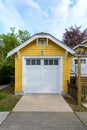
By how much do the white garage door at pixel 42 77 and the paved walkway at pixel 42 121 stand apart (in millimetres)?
7077

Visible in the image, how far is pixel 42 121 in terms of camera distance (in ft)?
29.1

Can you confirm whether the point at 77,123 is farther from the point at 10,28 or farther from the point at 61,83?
the point at 10,28

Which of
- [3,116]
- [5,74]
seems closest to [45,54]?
[3,116]

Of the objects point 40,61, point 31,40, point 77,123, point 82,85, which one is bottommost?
point 77,123

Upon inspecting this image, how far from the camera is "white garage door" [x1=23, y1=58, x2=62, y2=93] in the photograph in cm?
1758

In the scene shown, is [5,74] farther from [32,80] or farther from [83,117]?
[83,117]

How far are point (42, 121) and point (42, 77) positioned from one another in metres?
8.80

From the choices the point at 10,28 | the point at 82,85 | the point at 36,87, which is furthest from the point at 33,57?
the point at 10,28

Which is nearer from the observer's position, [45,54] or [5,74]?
[45,54]

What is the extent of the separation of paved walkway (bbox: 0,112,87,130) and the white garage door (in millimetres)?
7077

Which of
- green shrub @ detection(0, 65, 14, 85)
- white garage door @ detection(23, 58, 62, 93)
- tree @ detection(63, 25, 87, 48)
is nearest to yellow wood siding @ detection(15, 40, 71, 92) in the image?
white garage door @ detection(23, 58, 62, 93)

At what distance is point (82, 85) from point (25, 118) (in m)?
5.83

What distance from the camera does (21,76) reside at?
17453mm

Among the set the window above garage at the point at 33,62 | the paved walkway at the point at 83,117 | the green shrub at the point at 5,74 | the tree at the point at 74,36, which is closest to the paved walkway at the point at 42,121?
the paved walkway at the point at 83,117
